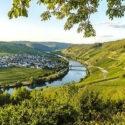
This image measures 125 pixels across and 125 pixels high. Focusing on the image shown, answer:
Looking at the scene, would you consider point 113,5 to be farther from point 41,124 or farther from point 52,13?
point 41,124

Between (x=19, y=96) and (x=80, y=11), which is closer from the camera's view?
(x=80, y=11)

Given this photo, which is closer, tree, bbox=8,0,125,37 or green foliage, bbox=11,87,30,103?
tree, bbox=8,0,125,37

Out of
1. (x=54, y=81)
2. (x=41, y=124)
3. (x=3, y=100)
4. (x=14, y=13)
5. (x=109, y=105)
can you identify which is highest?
(x=14, y=13)

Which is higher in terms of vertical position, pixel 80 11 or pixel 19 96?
pixel 80 11

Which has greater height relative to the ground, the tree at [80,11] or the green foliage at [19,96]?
the tree at [80,11]

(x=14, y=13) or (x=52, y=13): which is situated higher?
(x=52, y=13)

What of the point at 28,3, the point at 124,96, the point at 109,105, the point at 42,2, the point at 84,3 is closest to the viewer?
the point at 28,3

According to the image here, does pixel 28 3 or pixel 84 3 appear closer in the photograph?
pixel 28 3

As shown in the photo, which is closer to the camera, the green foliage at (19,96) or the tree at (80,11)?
the tree at (80,11)

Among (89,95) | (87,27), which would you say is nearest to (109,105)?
(89,95)

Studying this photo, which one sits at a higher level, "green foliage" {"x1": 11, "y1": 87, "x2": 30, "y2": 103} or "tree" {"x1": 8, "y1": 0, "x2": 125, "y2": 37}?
"tree" {"x1": 8, "y1": 0, "x2": 125, "y2": 37}

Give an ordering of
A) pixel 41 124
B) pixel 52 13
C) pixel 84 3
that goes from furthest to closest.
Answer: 1. pixel 41 124
2. pixel 52 13
3. pixel 84 3
